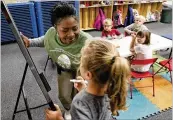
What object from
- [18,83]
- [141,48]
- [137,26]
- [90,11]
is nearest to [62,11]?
[141,48]

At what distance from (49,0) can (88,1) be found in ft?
3.51

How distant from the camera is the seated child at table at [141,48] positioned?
99.1 inches

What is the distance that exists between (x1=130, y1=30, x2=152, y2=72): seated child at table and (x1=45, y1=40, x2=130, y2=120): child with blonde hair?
5.05ft

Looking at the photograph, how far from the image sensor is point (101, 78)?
3.33ft

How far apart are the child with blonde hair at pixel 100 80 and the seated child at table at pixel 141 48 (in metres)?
1.54

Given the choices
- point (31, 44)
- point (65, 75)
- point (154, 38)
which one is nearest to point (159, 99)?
point (154, 38)

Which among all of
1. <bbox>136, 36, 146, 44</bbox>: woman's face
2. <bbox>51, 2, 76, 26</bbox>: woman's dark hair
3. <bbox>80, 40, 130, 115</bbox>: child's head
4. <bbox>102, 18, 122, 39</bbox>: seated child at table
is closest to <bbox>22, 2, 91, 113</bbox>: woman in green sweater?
<bbox>51, 2, 76, 26</bbox>: woman's dark hair

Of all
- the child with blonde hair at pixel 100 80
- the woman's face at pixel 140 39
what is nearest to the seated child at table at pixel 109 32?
the woman's face at pixel 140 39

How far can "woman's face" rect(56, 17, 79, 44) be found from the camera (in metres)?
1.46

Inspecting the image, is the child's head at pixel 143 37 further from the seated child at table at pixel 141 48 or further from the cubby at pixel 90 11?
the cubby at pixel 90 11

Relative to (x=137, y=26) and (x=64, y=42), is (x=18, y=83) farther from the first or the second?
(x=137, y=26)

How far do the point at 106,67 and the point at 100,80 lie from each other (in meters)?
0.08

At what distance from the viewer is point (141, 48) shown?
250 cm

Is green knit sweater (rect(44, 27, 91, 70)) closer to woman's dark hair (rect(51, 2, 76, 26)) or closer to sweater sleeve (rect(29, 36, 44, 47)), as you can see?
sweater sleeve (rect(29, 36, 44, 47))
